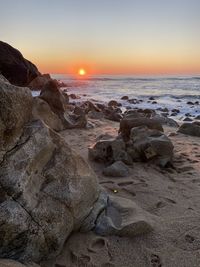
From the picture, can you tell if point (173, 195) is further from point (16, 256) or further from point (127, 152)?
point (16, 256)

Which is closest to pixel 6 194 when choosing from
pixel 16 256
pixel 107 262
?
pixel 16 256

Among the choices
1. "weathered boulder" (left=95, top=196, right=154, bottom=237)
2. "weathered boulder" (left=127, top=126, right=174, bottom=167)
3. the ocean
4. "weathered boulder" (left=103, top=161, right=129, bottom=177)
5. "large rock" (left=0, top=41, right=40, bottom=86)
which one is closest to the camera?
"weathered boulder" (left=95, top=196, right=154, bottom=237)

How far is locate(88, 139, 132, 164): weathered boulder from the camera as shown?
20.6ft

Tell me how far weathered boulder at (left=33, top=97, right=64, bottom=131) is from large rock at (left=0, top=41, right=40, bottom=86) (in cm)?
320

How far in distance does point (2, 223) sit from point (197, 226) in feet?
6.88

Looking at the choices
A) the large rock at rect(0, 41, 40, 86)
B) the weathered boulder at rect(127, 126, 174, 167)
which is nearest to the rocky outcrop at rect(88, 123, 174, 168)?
the weathered boulder at rect(127, 126, 174, 167)

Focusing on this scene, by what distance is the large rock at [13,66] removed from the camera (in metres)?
11.9

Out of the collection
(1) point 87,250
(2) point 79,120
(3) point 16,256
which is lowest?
(2) point 79,120

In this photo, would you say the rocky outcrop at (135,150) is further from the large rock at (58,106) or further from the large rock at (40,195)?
the large rock at (58,106)

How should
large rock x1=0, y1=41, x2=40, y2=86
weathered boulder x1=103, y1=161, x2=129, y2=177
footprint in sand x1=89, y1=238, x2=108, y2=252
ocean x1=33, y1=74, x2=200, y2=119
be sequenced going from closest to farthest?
footprint in sand x1=89, y1=238, x2=108, y2=252 < weathered boulder x1=103, y1=161, x2=129, y2=177 < large rock x1=0, y1=41, x2=40, y2=86 < ocean x1=33, y1=74, x2=200, y2=119

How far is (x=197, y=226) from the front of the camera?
3.84 metres

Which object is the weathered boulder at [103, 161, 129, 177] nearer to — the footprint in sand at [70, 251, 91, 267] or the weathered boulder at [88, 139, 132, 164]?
the weathered boulder at [88, 139, 132, 164]

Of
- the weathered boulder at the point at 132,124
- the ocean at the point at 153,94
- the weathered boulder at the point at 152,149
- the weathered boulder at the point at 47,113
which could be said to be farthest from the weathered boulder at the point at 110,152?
the ocean at the point at 153,94

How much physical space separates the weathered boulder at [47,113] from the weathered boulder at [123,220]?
5266mm
